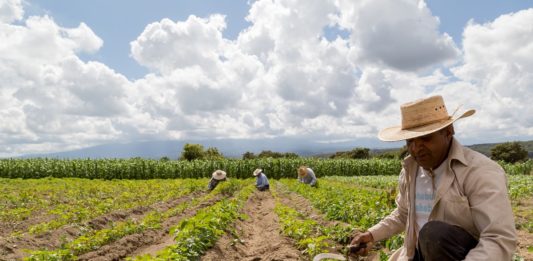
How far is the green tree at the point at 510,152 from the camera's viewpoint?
6944 cm

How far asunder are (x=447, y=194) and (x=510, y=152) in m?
76.3

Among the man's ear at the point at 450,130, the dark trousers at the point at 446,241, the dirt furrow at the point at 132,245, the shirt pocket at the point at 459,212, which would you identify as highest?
the man's ear at the point at 450,130

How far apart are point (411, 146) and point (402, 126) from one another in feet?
0.62

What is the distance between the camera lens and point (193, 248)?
7098mm

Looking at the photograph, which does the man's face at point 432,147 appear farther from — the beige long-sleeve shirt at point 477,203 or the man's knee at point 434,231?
the man's knee at point 434,231

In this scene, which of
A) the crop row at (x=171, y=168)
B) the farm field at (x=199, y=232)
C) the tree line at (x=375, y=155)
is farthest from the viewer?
the tree line at (x=375, y=155)

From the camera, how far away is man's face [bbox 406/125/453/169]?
3.12 metres

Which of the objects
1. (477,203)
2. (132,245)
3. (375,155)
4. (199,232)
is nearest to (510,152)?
(375,155)

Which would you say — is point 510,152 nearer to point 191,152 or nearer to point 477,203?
point 191,152

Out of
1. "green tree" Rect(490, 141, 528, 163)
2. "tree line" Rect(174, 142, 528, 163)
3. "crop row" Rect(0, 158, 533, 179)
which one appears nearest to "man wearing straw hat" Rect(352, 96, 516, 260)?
"crop row" Rect(0, 158, 533, 179)

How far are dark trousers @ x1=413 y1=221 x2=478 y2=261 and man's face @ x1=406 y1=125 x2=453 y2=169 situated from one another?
448mm

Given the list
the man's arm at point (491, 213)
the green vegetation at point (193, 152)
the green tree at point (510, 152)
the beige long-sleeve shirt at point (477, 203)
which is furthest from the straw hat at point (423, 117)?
the green tree at point (510, 152)

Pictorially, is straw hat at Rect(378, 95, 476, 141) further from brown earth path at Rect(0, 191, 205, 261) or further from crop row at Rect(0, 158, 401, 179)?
crop row at Rect(0, 158, 401, 179)

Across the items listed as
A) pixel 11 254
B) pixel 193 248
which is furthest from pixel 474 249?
pixel 11 254
